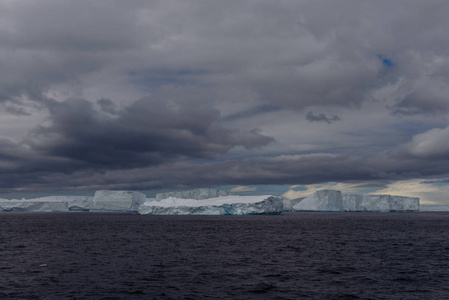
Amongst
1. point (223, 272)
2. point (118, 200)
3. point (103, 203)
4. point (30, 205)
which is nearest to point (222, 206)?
point (118, 200)

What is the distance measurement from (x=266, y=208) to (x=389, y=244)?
8386 cm

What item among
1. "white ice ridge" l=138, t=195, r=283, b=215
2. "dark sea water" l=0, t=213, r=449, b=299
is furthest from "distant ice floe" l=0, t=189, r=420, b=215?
"dark sea water" l=0, t=213, r=449, b=299

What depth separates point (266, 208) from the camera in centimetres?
12681

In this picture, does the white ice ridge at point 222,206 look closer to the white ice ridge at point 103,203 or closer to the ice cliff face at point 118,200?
the ice cliff face at point 118,200

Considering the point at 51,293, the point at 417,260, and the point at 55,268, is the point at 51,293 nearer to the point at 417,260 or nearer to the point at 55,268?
the point at 55,268

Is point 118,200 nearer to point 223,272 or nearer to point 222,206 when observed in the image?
point 222,206

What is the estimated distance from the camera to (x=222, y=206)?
402 ft

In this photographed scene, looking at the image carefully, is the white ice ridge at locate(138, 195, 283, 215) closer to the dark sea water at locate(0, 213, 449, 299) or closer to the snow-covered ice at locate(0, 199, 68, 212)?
the snow-covered ice at locate(0, 199, 68, 212)

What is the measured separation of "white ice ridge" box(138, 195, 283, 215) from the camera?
120938 mm

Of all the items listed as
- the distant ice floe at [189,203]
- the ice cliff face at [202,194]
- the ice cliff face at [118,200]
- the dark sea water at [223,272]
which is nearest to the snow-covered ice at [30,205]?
the distant ice floe at [189,203]

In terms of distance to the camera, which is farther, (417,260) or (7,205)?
(7,205)

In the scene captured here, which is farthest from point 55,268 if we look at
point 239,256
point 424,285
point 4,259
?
point 424,285

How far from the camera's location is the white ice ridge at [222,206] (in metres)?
121

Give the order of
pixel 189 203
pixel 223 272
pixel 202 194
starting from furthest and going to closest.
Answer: pixel 202 194 → pixel 189 203 → pixel 223 272
